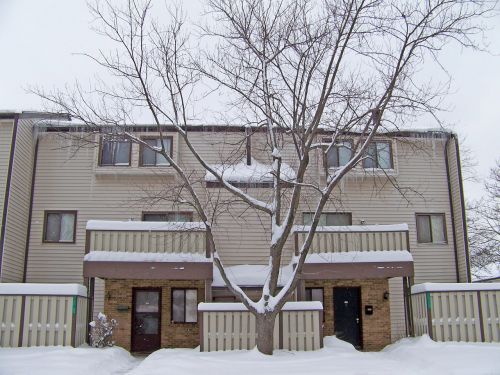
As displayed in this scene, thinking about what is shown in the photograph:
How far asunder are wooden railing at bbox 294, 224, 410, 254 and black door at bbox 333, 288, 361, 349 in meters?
1.98

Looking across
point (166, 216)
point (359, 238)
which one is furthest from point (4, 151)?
point (359, 238)

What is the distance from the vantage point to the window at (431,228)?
16.9 meters

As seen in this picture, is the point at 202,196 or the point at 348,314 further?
the point at 202,196

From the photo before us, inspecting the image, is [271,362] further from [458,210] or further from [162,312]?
[458,210]

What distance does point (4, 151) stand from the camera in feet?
49.9

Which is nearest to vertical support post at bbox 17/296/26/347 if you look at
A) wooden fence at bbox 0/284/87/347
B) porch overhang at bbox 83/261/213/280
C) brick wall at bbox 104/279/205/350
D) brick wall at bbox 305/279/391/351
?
wooden fence at bbox 0/284/87/347

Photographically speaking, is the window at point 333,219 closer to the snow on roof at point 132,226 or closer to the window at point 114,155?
the snow on roof at point 132,226

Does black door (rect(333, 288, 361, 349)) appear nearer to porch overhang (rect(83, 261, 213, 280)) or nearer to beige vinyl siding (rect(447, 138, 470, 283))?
beige vinyl siding (rect(447, 138, 470, 283))

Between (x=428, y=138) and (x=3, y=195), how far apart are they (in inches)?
519

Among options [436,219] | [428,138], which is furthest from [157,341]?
[428,138]

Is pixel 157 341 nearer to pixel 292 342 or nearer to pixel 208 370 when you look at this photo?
pixel 292 342

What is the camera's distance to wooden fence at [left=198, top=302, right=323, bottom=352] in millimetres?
11688

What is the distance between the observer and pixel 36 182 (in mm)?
16469

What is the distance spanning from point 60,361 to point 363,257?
813cm
